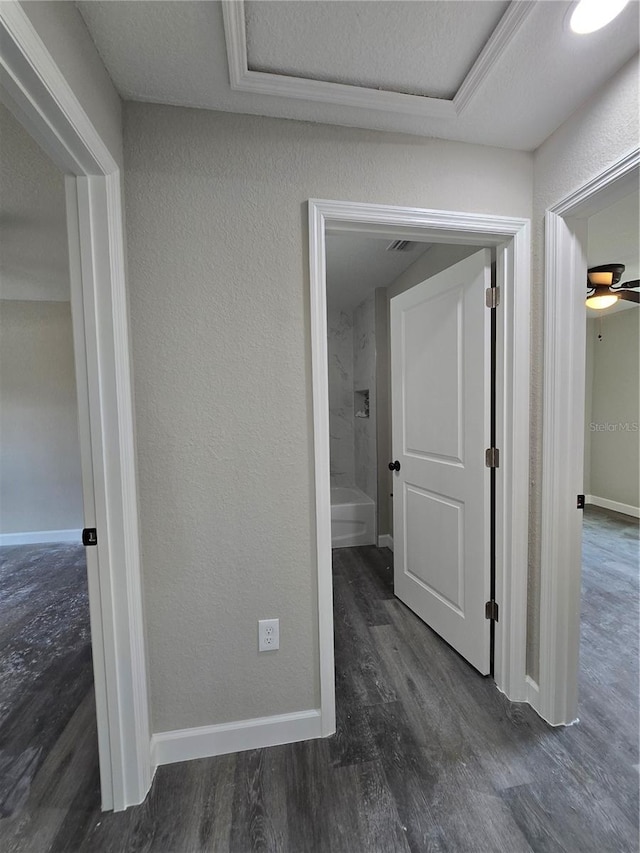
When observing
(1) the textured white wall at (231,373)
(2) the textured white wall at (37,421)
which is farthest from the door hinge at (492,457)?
(2) the textured white wall at (37,421)

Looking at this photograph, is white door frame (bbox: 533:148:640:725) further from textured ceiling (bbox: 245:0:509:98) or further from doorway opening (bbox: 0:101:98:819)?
doorway opening (bbox: 0:101:98:819)

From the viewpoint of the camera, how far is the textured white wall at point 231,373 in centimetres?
123

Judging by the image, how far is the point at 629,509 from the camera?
419 centimetres

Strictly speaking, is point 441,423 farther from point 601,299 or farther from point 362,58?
point 601,299

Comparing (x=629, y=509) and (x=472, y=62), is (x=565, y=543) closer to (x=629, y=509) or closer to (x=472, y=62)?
(x=472, y=62)

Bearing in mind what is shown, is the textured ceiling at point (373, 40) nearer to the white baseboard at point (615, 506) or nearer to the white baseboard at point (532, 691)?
the white baseboard at point (532, 691)

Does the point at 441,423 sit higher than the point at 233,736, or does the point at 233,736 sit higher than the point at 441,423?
the point at 441,423

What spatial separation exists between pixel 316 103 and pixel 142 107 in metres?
0.60

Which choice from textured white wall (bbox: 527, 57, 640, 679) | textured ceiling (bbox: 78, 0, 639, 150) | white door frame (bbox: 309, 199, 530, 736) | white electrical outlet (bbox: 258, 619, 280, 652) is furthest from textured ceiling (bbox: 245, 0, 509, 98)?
white electrical outlet (bbox: 258, 619, 280, 652)

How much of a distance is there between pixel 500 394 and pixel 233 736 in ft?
5.85

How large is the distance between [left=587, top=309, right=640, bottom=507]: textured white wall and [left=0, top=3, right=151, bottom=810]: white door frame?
513 cm

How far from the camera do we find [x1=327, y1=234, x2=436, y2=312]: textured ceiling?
94.3 inches

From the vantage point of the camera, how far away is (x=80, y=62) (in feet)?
2.97

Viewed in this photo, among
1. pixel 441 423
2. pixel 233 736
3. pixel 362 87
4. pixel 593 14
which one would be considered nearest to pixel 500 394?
pixel 441 423
